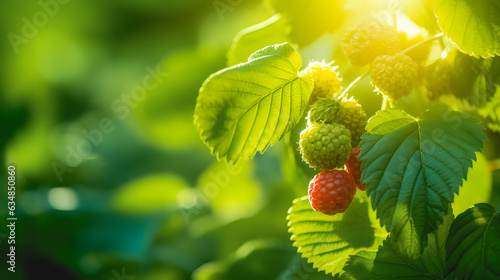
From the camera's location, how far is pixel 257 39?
35.3 inches

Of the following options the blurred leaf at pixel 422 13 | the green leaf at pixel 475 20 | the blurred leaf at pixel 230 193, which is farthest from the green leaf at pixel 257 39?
the blurred leaf at pixel 230 193

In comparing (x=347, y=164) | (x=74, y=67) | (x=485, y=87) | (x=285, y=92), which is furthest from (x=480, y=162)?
(x=74, y=67)

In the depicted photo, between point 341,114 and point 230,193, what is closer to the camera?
point 341,114

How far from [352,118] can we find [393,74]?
82 millimetres

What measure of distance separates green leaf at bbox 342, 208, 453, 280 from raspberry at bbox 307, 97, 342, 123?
0.16 metres

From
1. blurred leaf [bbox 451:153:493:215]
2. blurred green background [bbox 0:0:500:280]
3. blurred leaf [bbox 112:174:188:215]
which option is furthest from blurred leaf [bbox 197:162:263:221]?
blurred leaf [bbox 451:153:493:215]

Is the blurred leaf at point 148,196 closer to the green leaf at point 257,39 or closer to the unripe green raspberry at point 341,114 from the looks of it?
the green leaf at point 257,39

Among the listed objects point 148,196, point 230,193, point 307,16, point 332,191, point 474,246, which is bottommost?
point 474,246

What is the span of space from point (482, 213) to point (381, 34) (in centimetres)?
24

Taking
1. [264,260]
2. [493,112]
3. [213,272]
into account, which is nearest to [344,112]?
[493,112]

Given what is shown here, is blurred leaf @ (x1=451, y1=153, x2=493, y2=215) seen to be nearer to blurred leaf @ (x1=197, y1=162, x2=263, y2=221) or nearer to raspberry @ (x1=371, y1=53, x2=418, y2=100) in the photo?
raspberry @ (x1=371, y1=53, x2=418, y2=100)

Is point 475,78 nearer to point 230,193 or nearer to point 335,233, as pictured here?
point 335,233

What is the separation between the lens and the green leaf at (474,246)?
60cm

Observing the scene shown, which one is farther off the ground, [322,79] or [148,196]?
[148,196]
